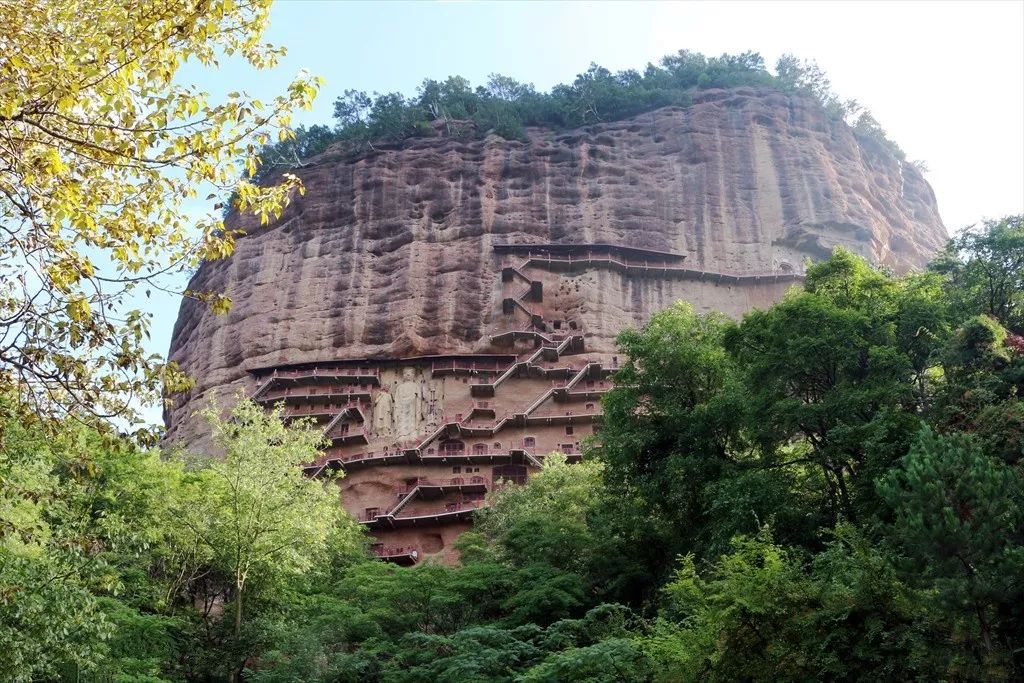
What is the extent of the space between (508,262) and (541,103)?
1455 cm

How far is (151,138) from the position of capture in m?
7.65

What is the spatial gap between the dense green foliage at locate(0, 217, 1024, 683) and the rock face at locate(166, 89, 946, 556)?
18438 mm

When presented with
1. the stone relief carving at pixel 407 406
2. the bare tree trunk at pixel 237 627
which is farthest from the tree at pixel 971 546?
the stone relief carving at pixel 407 406

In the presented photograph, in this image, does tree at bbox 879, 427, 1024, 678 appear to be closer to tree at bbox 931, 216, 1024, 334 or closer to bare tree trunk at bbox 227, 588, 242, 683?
tree at bbox 931, 216, 1024, 334

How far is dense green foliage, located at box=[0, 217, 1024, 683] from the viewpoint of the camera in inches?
450

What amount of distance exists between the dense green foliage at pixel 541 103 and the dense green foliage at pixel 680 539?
118 feet

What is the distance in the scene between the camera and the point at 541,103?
5962cm

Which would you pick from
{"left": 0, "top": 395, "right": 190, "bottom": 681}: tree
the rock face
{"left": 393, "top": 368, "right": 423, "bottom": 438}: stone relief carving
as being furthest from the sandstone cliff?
{"left": 0, "top": 395, "right": 190, "bottom": 681}: tree

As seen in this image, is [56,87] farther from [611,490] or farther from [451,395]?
[451,395]

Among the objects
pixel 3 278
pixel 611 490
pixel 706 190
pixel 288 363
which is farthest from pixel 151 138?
pixel 706 190

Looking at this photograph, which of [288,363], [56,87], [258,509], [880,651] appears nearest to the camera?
[56,87]

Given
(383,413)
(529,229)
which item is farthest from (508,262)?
(383,413)

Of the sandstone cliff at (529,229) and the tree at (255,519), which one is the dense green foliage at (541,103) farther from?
the tree at (255,519)

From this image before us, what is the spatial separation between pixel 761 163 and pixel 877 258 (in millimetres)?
8184
